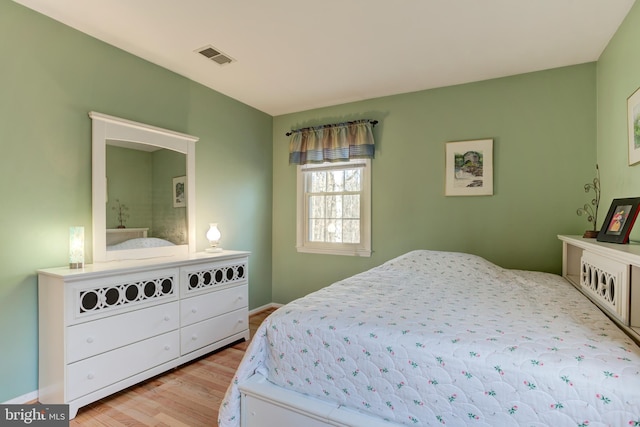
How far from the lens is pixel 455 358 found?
45.7 inches

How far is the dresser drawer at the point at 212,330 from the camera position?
259cm

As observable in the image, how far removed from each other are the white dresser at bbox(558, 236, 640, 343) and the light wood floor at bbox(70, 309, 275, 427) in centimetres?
213

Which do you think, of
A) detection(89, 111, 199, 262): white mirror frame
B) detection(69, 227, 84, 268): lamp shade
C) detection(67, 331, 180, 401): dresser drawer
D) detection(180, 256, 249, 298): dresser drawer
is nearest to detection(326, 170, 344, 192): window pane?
detection(180, 256, 249, 298): dresser drawer

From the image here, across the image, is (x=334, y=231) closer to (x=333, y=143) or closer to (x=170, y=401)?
(x=333, y=143)

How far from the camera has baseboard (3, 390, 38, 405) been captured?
1.99m

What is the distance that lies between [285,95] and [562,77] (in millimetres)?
2622

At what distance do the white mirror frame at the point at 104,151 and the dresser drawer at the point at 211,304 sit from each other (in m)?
0.52

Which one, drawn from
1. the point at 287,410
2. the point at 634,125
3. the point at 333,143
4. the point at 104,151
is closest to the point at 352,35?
the point at 333,143

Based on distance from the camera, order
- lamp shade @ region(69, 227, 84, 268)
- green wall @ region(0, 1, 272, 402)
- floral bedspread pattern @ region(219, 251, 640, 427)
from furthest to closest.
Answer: lamp shade @ region(69, 227, 84, 268) < green wall @ region(0, 1, 272, 402) < floral bedspread pattern @ region(219, 251, 640, 427)

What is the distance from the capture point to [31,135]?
82.5 inches

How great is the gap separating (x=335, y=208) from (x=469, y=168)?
1.52 metres

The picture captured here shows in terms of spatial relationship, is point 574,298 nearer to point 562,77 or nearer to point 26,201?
point 562,77

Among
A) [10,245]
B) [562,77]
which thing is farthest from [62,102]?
[562,77]

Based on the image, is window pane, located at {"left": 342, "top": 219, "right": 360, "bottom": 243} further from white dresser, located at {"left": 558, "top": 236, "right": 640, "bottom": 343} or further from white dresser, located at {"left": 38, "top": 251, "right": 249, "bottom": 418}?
white dresser, located at {"left": 558, "top": 236, "right": 640, "bottom": 343}
